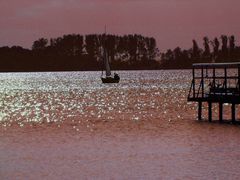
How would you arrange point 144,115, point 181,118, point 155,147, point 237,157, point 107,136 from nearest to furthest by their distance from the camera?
point 237,157 < point 155,147 < point 107,136 < point 181,118 < point 144,115

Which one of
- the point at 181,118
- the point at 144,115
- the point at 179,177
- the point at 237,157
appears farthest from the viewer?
the point at 144,115

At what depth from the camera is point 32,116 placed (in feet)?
310

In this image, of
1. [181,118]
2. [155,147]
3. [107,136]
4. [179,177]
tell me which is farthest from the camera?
[181,118]

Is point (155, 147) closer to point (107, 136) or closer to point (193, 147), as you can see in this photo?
point (193, 147)

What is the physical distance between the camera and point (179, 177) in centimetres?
4006

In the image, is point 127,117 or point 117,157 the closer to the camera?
point 117,157

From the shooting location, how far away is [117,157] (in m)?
48.7

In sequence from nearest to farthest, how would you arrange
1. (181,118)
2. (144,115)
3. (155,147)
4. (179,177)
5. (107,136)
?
(179,177) → (155,147) → (107,136) → (181,118) → (144,115)

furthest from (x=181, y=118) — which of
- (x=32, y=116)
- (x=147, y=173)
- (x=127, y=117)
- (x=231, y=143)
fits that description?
(x=147, y=173)

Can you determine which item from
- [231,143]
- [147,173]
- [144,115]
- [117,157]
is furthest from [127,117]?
[147,173]

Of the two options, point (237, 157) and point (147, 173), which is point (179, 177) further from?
point (237, 157)

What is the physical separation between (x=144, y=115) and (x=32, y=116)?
1589cm

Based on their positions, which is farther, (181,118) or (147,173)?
(181,118)

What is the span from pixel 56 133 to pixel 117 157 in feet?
64.9
